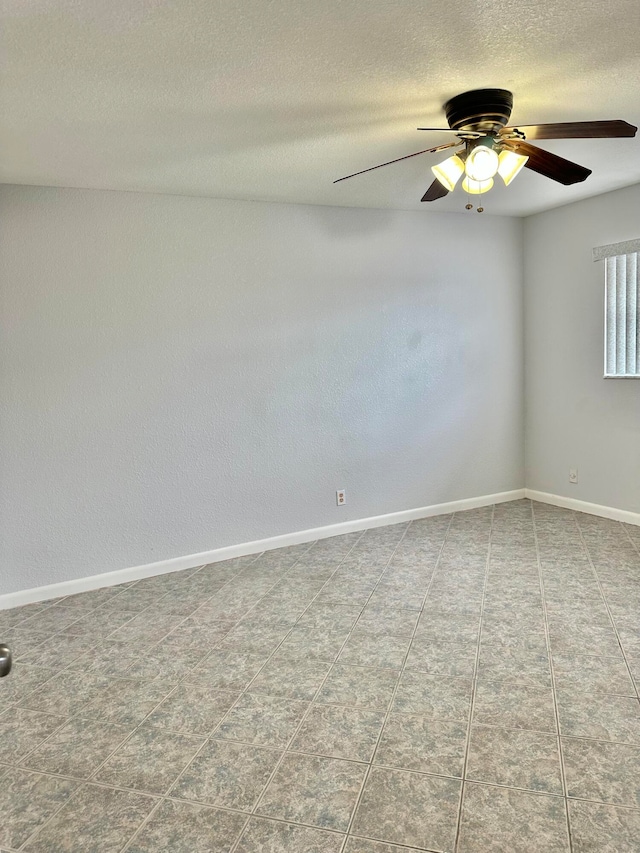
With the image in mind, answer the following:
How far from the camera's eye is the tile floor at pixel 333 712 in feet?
5.48

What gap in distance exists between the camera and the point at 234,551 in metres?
3.97

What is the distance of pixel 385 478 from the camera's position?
Answer: 4559 millimetres

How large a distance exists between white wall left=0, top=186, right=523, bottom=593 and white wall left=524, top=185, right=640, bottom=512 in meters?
0.18

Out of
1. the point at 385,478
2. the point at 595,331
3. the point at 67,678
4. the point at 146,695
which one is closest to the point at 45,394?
the point at 67,678

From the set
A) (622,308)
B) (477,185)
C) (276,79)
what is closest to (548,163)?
(477,185)

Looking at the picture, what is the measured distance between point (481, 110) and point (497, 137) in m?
0.18

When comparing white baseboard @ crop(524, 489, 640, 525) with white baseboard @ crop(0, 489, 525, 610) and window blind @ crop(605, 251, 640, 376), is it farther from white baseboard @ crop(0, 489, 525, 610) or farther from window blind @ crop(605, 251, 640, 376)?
window blind @ crop(605, 251, 640, 376)

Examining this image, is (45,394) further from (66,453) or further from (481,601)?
(481,601)

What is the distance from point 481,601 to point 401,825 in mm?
1619

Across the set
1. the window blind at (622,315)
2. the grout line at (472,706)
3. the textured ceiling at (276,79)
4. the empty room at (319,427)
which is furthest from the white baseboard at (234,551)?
the textured ceiling at (276,79)

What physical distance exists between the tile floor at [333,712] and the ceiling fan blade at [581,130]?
2111mm

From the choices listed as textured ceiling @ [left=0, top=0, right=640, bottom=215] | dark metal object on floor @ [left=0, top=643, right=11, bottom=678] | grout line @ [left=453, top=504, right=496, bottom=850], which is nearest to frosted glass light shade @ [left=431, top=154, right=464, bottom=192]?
textured ceiling @ [left=0, top=0, right=640, bottom=215]

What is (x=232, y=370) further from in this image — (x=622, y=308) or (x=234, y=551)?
(x=622, y=308)

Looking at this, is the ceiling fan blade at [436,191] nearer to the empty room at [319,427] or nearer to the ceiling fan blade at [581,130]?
the empty room at [319,427]
